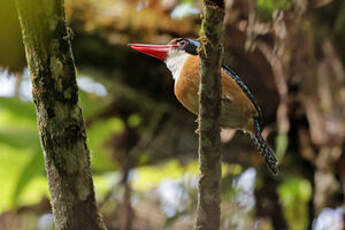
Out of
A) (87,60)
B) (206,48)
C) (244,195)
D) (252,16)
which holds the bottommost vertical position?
(244,195)

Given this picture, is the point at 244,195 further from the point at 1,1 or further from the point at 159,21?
the point at 1,1

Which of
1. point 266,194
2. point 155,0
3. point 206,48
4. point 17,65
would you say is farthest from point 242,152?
point 206,48

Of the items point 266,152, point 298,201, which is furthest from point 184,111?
point 266,152

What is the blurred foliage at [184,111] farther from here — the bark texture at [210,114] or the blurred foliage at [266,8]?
the bark texture at [210,114]

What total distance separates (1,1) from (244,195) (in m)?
1.92

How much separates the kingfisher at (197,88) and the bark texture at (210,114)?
497mm

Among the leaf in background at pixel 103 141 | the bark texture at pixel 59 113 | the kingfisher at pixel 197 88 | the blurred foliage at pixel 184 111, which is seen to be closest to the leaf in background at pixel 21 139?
the blurred foliage at pixel 184 111

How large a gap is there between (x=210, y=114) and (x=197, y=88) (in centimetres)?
61

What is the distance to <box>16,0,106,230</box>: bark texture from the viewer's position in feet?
3.58

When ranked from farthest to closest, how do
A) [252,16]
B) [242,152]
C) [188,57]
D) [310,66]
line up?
1. [242,152]
2. [310,66]
3. [252,16]
4. [188,57]

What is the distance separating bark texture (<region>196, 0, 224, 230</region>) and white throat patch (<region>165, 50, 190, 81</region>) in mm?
813

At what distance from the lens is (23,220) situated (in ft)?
13.3

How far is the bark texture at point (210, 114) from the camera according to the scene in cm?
114

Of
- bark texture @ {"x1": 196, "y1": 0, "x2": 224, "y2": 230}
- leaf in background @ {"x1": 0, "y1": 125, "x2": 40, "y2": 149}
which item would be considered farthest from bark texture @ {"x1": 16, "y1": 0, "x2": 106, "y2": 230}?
leaf in background @ {"x1": 0, "y1": 125, "x2": 40, "y2": 149}
